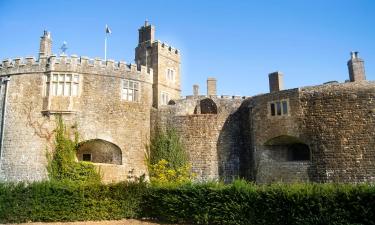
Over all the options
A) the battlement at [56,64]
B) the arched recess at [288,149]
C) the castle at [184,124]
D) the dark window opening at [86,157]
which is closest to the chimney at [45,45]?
the castle at [184,124]

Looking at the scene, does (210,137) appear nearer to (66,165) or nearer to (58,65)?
(66,165)

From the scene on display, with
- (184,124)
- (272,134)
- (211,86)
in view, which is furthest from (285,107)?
(211,86)

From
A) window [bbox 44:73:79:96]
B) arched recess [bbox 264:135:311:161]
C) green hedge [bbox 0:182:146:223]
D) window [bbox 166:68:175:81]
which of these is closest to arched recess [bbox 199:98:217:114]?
window [bbox 166:68:175:81]

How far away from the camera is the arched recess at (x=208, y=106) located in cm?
3027

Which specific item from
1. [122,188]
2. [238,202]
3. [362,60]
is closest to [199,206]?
[238,202]

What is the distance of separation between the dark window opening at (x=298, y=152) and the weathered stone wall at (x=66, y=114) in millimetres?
10436

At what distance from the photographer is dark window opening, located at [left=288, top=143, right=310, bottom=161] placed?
79.9 ft

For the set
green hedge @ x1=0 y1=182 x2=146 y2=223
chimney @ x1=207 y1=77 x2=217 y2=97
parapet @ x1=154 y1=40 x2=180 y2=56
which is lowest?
green hedge @ x1=0 y1=182 x2=146 y2=223

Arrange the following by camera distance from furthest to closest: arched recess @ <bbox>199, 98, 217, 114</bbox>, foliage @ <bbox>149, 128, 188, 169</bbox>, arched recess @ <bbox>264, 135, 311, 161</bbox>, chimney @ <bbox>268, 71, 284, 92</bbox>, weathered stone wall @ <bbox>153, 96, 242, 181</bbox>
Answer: arched recess @ <bbox>199, 98, 217, 114</bbox>, chimney @ <bbox>268, 71, 284, 92</bbox>, weathered stone wall @ <bbox>153, 96, 242, 181</bbox>, foliage @ <bbox>149, 128, 188, 169</bbox>, arched recess @ <bbox>264, 135, 311, 161</bbox>

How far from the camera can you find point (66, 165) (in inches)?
878

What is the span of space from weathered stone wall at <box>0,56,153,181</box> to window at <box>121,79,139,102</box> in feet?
1.07

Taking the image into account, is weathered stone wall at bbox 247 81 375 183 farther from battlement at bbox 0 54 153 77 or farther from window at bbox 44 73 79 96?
window at bbox 44 73 79 96

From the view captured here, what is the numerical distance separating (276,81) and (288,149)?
6543mm

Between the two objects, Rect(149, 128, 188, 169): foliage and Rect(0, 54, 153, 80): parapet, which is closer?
Rect(0, 54, 153, 80): parapet
